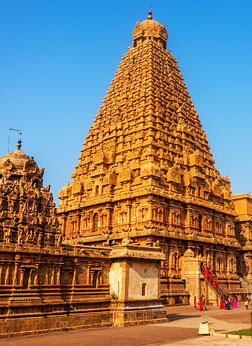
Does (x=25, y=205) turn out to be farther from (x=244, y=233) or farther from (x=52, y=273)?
(x=244, y=233)

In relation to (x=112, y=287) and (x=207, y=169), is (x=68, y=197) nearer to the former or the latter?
(x=207, y=169)

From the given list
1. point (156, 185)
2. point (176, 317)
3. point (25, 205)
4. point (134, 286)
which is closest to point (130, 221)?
point (156, 185)

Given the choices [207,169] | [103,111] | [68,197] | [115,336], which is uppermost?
[103,111]

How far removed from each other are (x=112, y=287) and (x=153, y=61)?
1647 inches

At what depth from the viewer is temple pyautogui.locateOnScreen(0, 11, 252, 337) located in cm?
2409

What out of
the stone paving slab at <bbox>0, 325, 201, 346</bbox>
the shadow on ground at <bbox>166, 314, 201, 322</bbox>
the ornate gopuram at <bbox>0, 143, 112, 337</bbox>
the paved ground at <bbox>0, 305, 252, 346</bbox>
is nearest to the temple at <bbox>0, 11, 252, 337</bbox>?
the ornate gopuram at <bbox>0, 143, 112, 337</bbox>

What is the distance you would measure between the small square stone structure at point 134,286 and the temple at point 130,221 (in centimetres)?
8

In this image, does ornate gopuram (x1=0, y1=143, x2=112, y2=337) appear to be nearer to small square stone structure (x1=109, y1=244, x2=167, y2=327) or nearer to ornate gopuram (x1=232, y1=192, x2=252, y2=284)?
small square stone structure (x1=109, y1=244, x2=167, y2=327)

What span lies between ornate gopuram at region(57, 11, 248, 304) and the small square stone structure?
9.45 metres

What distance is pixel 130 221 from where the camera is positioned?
44.8 meters

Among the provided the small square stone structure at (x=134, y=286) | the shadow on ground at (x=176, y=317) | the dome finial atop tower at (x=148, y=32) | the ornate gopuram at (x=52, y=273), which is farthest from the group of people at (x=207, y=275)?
the dome finial atop tower at (x=148, y=32)

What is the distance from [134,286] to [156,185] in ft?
59.8

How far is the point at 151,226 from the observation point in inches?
1630

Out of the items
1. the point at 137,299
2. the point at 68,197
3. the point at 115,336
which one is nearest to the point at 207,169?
the point at 68,197
